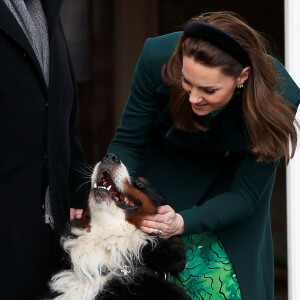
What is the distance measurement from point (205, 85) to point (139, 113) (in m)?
0.41

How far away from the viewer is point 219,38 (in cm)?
225

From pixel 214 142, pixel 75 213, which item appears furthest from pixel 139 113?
pixel 75 213

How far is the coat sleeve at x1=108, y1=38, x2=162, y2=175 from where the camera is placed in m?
2.58

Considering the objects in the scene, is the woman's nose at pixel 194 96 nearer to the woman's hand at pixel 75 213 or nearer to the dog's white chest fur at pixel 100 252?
the dog's white chest fur at pixel 100 252

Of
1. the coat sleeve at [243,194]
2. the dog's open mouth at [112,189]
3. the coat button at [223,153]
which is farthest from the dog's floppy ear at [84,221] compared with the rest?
the coat button at [223,153]

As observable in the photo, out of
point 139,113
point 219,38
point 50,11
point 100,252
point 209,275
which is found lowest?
point 209,275

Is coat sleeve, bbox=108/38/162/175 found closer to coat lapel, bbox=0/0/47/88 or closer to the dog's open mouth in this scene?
the dog's open mouth

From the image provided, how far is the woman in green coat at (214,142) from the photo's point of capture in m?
2.32

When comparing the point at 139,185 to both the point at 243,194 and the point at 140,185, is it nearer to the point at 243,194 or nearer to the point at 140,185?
the point at 140,185

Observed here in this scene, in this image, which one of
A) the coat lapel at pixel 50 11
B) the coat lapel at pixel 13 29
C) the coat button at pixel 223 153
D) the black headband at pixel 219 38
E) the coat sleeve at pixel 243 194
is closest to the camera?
the coat lapel at pixel 13 29

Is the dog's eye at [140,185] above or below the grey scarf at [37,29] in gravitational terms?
below

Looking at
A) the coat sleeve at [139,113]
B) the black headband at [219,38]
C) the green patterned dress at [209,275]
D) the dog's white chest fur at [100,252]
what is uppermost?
the black headband at [219,38]

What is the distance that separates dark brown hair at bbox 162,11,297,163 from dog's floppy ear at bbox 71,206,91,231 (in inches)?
18.7

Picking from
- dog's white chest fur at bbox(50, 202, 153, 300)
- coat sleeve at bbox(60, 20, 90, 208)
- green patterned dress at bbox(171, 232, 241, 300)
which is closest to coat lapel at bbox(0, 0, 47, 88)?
coat sleeve at bbox(60, 20, 90, 208)
